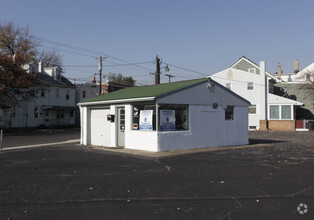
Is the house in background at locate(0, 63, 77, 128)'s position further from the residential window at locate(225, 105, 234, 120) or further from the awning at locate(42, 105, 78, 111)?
the residential window at locate(225, 105, 234, 120)

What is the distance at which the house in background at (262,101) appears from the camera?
39.2m

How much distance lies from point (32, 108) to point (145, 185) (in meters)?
38.9

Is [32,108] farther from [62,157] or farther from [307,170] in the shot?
[307,170]

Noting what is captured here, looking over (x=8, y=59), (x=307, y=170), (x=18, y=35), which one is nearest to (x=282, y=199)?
(x=307, y=170)

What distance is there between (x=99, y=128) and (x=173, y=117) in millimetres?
5459

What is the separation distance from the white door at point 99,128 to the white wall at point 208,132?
4.53 m

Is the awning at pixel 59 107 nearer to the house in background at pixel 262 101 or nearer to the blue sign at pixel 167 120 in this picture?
the house in background at pixel 262 101

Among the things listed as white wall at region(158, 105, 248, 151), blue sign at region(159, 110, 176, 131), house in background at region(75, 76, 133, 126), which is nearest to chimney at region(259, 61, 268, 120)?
white wall at region(158, 105, 248, 151)

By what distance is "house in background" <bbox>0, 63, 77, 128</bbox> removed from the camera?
134 ft

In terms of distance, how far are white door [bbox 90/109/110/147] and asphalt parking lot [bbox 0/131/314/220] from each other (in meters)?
6.21

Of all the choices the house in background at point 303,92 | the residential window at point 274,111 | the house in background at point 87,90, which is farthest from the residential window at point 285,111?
the house in background at point 87,90

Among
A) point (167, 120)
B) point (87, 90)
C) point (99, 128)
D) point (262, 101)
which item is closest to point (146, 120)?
point (167, 120)

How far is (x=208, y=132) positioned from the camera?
17.4 meters

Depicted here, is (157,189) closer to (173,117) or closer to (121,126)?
(173,117)
